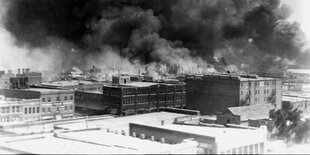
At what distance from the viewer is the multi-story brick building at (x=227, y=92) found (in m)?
64.1

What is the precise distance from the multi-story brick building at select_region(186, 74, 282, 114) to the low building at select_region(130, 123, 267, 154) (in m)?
21.4

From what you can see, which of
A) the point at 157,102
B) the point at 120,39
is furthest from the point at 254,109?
the point at 120,39

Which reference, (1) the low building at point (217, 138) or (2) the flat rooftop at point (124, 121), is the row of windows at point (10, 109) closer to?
(2) the flat rooftop at point (124, 121)

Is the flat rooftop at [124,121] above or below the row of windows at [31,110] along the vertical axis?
below

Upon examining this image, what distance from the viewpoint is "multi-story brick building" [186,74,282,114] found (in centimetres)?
6412

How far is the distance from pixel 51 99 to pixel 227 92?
2134cm

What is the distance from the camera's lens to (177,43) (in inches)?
4739

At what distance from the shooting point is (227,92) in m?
64.8

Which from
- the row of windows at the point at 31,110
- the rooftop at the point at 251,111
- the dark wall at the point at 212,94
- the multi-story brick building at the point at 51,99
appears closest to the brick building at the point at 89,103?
the multi-story brick building at the point at 51,99

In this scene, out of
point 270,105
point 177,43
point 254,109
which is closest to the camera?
point 254,109

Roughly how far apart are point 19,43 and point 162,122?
256 feet

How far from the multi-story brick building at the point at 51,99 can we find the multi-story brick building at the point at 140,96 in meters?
7.41

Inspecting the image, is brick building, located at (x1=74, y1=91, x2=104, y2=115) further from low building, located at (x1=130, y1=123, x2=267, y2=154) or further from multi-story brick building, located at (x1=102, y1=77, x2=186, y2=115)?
low building, located at (x1=130, y1=123, x2=267, y2=154)

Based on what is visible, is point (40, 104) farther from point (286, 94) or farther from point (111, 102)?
point (286, 94)
